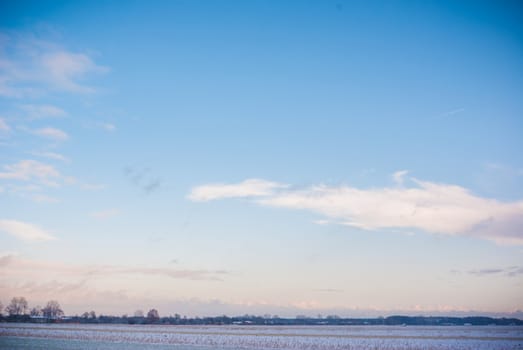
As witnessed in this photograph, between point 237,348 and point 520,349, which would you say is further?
point 237,348

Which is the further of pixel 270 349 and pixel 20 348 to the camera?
pixel 270 349

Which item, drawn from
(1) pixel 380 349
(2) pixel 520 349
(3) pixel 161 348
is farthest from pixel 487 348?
(3) pixel 161 348

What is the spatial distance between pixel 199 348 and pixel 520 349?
37014mm

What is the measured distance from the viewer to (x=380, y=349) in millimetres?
54219

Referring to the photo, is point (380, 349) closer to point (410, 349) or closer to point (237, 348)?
point (410, 349)

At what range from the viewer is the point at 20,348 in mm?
50719

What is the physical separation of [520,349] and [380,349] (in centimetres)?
1552

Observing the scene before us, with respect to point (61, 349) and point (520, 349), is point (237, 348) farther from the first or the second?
point (520, 349)

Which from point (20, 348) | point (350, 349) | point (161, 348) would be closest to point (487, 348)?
point (350, 349)

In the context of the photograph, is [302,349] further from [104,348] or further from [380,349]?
[104,348]

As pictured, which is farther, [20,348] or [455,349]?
[455,349]

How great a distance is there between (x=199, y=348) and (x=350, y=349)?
18.0m

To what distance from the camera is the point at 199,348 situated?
5591cm

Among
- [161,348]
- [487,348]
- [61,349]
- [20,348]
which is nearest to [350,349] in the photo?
[487,348]
